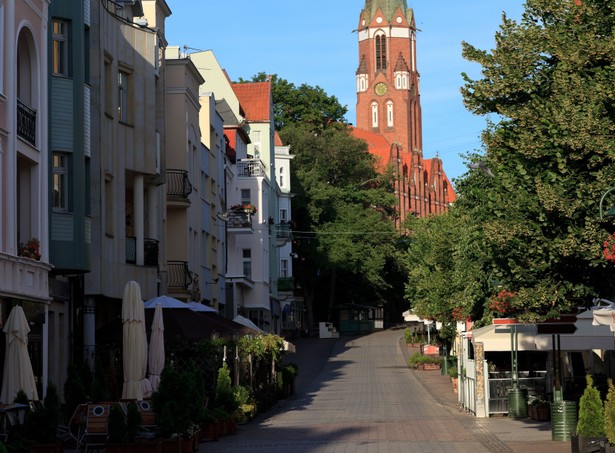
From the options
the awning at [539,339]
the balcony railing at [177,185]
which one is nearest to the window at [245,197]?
the balcony railing at [177,185]

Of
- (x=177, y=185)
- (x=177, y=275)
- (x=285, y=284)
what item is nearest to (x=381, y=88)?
(x=285, y=284)

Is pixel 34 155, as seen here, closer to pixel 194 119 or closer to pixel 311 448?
pixel 311 448

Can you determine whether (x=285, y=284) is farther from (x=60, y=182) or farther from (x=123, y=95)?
(x=60, y=182)

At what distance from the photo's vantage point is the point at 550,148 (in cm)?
2009

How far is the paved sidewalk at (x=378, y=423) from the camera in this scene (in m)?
22.1

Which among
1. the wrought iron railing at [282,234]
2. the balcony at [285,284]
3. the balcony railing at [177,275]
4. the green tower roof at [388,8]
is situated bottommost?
the balcony railing at [177,275]

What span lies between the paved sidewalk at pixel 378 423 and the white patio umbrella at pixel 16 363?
3.47m

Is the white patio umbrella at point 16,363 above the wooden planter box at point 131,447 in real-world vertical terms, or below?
above

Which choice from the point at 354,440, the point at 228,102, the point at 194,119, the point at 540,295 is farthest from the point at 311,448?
the point at 228,102

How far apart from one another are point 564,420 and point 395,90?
427 feet

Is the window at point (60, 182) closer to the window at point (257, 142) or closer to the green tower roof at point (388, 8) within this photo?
the window at point (257, 142)

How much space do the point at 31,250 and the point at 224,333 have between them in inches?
288

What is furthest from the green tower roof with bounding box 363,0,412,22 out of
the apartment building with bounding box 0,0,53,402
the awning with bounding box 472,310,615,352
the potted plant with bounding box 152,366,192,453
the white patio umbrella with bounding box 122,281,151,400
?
the potted plant with bounding box 152,366,192,453

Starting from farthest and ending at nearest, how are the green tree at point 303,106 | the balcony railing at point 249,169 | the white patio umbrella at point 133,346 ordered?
the green tree at point 303,106, the balcony railing at point 249,169, the white patio umbrella at point 133,346
